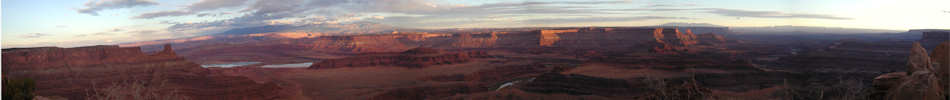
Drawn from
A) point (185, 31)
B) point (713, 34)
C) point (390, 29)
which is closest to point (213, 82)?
point (185, 31)

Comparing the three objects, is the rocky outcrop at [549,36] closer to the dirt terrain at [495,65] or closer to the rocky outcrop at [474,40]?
the dirt terrain at [495,65]

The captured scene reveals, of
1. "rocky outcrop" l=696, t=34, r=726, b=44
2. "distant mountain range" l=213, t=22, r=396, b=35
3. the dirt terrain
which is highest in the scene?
"distant mountain range" l=213, t=22, r=396, b=35

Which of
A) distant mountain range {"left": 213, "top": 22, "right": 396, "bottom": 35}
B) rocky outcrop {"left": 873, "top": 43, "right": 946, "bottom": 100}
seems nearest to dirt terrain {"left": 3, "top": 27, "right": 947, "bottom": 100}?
distant mountain range {"left": 213, "top": 22, "right": 396, "bottom": 35}

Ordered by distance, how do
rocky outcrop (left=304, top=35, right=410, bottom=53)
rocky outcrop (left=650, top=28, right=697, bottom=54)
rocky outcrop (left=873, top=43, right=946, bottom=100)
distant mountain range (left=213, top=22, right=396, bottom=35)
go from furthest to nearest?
rocky outcrop (left=650, top=28, right=697, bottom=54)
rocky outcrop (left=304, top=35, right=410, bottom=53)
distant mountain range (left=213, top=22, right=396, bottom=35)
rocky outcrop (left=873, top=43, right=946, bottom=100)

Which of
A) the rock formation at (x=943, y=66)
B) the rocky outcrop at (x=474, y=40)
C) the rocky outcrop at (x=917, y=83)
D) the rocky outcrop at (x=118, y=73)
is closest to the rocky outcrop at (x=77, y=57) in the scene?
the rocky outcrop at (x=118, y=73)

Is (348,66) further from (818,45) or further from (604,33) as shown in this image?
(818,45)

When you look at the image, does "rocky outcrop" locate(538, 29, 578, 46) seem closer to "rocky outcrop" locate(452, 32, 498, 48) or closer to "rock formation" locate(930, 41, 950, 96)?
"rocky outcrop" locate(452, 32, 498, 48)
